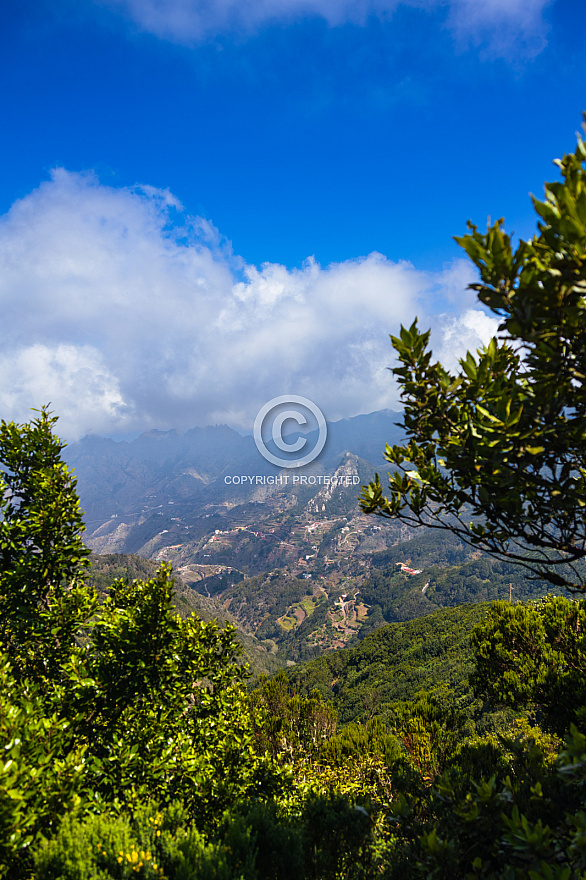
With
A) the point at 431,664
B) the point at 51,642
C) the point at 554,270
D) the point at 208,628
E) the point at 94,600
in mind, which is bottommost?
the point at 431,664

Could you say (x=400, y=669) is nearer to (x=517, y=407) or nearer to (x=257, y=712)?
(x=257, y=712)

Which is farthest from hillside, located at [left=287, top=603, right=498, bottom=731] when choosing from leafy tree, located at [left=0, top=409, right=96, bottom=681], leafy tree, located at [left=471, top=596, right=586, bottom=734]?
leafy tree, located at [left=0, top=409, right=96, bottom=681]

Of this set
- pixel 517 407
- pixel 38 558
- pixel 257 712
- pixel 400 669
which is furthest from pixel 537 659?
pixel 400 669

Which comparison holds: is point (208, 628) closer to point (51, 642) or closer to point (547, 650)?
point (51, 642)

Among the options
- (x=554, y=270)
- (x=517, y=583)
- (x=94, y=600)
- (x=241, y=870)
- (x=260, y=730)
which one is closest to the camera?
(x=554, y=270)

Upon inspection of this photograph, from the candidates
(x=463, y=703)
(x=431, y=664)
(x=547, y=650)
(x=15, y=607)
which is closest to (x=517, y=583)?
(x=431, y=664)

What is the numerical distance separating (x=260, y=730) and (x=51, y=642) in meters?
10.2

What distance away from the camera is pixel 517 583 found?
181 m

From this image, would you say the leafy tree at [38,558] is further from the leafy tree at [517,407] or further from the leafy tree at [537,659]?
the leafy tree at [537,659]

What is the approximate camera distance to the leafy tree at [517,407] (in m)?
2.96

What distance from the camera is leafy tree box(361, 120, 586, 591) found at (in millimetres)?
2955

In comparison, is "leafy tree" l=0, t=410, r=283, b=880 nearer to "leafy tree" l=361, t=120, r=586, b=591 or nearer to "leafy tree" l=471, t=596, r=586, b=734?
"leafy tree" l=361, t=120, r=586, b=591

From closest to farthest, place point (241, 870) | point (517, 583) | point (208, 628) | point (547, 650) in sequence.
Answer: point (241, 870) → point (208, 628) → point (547, 650) → point (517, 583)

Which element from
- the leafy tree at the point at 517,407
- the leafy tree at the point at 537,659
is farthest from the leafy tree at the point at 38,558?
the leafy tree at the point at 537,659
